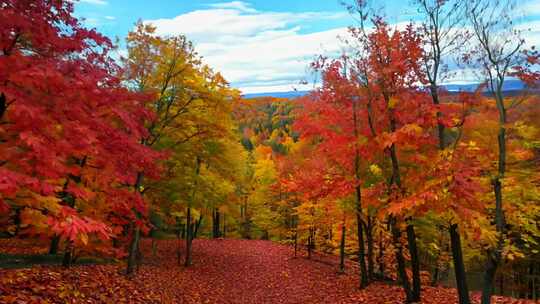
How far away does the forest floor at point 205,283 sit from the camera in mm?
9078

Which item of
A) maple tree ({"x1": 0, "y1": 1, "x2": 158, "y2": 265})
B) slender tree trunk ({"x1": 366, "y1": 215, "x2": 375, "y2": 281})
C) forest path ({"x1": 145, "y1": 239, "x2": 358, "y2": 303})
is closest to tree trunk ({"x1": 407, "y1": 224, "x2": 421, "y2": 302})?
forest path ({"x1": 145, "y1": 239, "x2": 358, "y2": 303})

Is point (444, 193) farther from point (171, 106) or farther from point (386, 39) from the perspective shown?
point (171, 106)

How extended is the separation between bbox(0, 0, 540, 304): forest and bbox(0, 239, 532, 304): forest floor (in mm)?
103

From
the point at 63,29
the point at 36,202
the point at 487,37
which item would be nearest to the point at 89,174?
the point at 36,202

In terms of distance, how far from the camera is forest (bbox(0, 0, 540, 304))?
5352mm

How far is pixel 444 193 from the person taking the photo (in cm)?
855

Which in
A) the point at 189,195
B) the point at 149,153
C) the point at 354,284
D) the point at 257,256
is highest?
the point at 149,153

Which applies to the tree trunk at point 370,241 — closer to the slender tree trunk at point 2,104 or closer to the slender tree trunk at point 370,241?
the slender tree trunk at point 370,241

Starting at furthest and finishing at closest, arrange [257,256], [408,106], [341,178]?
[257,256] < [341,178] < [408,106]

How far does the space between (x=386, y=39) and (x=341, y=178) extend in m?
5.04

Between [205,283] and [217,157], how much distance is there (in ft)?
19.5

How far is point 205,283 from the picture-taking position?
17375 millimetres

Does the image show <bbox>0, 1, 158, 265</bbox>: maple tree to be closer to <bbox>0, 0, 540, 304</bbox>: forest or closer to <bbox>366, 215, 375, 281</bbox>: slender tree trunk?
<bbox>0, 0, 540, 304</bbox>: forest

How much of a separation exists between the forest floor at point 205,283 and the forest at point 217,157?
0.34 ft
